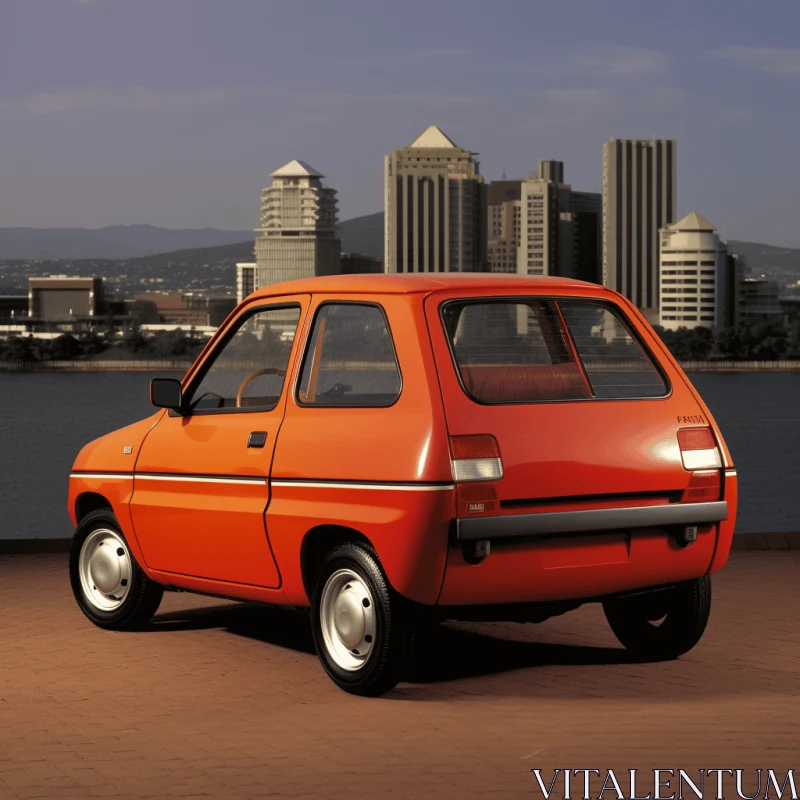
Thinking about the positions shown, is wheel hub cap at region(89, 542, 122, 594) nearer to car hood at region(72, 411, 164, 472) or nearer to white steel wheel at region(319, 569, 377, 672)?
car hood at region(72, 411, 164, 472)

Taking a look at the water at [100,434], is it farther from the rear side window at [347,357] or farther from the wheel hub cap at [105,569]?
the rear side window at [347,357]

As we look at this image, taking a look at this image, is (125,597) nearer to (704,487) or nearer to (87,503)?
(87,503)

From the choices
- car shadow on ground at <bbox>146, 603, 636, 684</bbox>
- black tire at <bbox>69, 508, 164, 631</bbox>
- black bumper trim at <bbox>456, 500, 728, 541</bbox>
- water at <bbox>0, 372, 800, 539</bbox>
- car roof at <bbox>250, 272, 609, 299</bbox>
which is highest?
car roof at <bbox>250, 272, 609, 299</bbox>

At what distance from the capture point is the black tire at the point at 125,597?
820 centimetres

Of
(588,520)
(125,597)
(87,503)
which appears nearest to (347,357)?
(588,520)

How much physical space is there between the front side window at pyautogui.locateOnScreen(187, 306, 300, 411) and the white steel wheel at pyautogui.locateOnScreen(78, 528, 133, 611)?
3.72ft

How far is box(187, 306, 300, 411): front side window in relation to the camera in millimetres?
7125

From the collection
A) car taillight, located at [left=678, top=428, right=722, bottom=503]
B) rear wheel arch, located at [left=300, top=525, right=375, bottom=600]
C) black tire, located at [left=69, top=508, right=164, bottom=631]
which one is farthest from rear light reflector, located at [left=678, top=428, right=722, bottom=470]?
black tire, located at [left=69, top=508, right=164, bottom=631]

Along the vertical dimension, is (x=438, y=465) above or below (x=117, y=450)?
above

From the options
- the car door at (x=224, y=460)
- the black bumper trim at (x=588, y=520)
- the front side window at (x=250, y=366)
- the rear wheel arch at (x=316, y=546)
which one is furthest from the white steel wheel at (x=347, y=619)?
the front side window at (x=250, y=366)

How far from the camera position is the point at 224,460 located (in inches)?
281

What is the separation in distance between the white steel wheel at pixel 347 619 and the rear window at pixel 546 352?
0.96m

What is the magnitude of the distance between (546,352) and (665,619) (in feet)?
4.70

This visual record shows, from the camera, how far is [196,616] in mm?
8898
